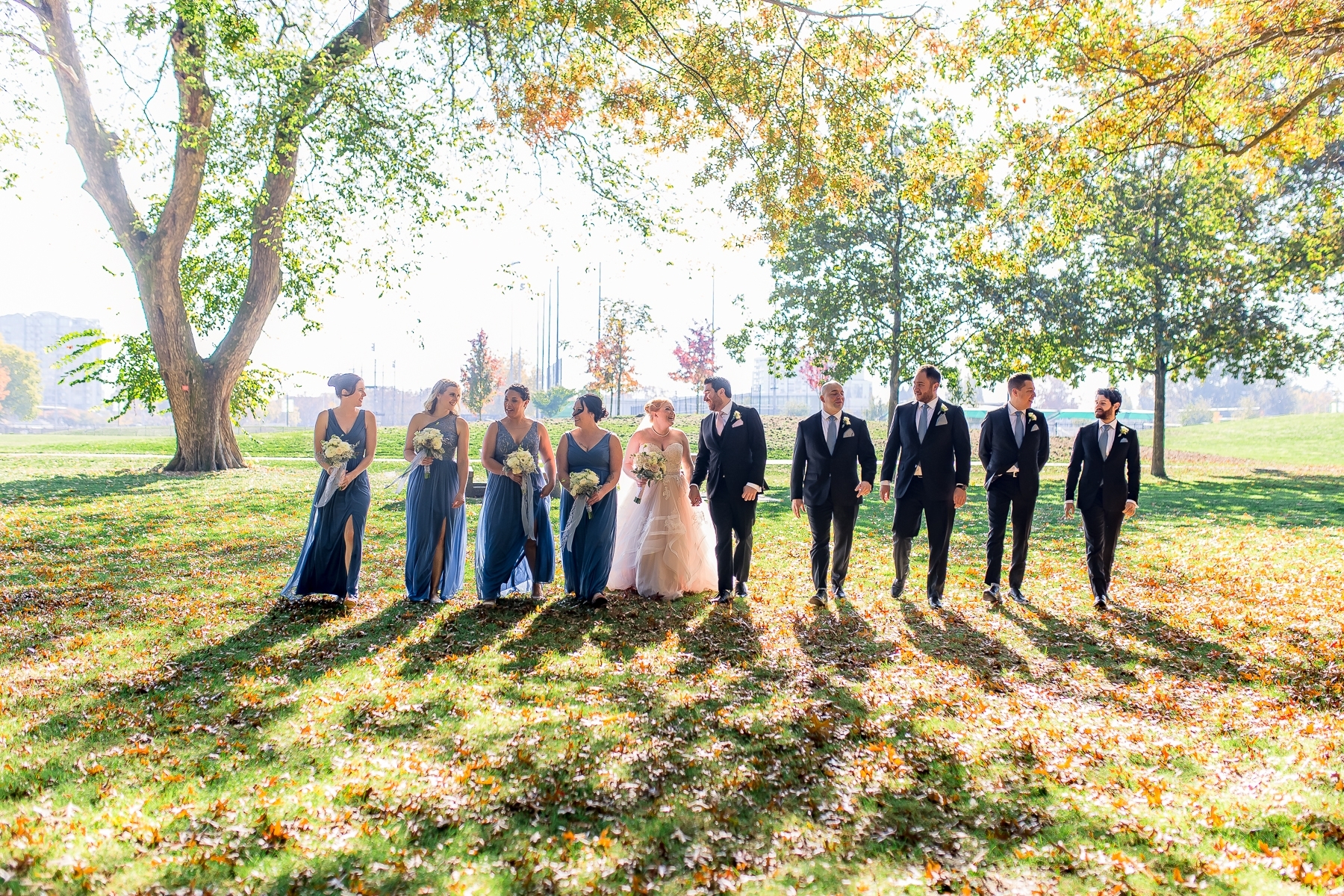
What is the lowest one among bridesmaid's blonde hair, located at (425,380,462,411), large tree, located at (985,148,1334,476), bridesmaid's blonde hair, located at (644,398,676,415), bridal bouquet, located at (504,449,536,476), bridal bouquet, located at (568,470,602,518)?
bridal bouquet, located at (568,470,602,518)

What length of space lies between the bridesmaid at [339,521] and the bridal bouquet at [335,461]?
0.11 feet

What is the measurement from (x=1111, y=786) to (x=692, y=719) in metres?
2.33

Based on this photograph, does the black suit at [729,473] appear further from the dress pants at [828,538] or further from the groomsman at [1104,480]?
the groomsman at [1104,480]

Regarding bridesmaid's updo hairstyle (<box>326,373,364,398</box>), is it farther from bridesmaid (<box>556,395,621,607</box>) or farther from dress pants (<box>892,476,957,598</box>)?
dress pants (<box>892,476,957,598</box>)

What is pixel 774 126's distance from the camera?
45.0ft

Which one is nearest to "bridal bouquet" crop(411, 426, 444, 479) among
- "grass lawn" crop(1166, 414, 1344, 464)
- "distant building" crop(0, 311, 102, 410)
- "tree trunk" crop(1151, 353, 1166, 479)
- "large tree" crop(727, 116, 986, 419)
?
"large tree" crop(727, 116, 986, 419)

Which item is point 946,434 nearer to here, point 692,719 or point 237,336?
point 692,719

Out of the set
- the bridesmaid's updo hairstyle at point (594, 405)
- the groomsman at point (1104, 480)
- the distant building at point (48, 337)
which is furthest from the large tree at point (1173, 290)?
the distant building at point (48, 337)

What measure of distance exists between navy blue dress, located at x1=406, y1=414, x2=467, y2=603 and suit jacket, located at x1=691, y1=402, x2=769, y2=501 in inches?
101

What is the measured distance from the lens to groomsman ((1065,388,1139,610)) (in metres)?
8.30

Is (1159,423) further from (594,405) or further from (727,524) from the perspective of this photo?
(594,405)

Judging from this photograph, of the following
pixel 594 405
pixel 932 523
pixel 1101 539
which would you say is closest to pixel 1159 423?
pixel 1101 539

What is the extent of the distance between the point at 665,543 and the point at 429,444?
2.67 meters

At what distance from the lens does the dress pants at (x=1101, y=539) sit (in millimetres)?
8375
